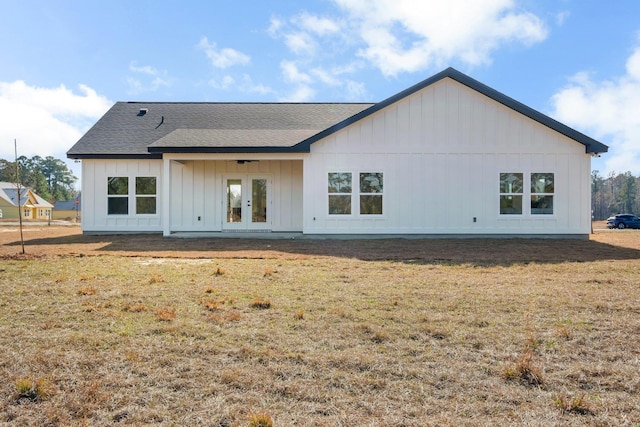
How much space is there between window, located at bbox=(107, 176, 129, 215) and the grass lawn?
9579 mm

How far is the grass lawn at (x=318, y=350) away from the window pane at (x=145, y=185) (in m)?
9.45

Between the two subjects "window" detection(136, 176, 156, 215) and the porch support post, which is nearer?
the porch support post

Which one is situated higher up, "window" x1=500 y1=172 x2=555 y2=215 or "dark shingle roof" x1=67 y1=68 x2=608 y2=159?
"dark shingle roof" x1=67 y1=68 x2=608 y2=159

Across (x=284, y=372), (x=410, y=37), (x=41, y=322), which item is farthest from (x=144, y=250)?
(x=410, y=37)

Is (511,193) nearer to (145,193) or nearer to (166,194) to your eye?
(166,194)

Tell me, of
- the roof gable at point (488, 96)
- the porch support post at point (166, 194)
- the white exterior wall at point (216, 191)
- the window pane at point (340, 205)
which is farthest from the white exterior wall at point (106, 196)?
the window pane at point (340, 205)

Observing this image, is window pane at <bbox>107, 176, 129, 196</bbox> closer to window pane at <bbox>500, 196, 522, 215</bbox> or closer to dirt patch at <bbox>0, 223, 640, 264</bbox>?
dirt patch at <bbox>0, 223, 640, 264</bbox>

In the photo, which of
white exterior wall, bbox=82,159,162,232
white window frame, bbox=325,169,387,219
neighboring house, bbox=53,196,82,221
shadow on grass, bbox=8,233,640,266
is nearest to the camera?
shadow on grass, bbox=8,233,640,266

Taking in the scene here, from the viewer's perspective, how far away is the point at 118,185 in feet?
52.1

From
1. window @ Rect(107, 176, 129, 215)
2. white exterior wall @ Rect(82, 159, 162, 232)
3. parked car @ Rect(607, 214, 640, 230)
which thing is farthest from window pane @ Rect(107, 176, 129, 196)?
parked car @ Rect(607, 214, 640, 230)

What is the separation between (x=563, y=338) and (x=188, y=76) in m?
16.6

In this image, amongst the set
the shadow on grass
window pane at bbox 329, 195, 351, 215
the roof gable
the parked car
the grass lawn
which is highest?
the roof gable

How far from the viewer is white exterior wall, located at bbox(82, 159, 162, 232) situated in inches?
622

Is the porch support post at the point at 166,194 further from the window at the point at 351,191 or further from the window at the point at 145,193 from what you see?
the window at the point at 351,191
